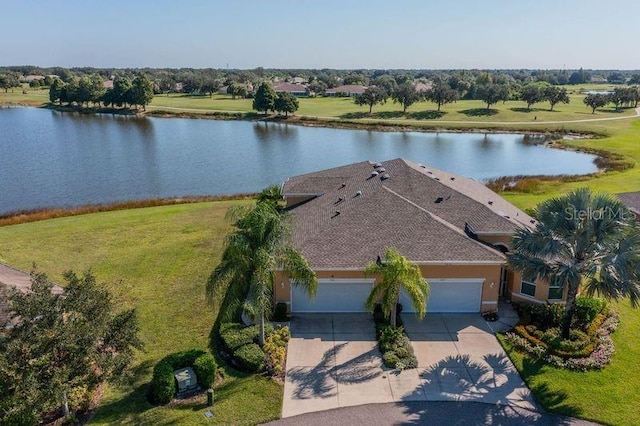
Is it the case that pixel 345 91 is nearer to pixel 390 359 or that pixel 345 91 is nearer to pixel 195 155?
pixel 195 155

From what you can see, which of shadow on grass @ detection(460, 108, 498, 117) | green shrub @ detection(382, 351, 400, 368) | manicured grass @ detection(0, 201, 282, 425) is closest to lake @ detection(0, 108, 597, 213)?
manicured grass @ detection(0, 201, 282, 425)

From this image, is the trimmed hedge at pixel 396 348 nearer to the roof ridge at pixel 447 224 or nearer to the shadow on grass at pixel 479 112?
the roof ridge at pixel 447 224

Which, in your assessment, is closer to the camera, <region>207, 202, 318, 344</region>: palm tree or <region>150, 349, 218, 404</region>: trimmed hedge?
<region>150, 349, 218, 404</region>: trimmed hedge

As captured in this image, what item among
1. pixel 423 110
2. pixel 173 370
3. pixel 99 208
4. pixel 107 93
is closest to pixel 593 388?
pixel 173 370

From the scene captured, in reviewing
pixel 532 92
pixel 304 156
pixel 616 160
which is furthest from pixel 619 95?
pixel 304 156

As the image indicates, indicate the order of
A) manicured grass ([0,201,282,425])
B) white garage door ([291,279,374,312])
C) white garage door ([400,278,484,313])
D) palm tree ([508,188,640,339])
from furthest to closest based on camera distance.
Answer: white garage door ([400,278,484,313]), white garage door ([291,279,374,312]), palm tree ([508,188,640,339]), manicured grass ([0,201,282,425])

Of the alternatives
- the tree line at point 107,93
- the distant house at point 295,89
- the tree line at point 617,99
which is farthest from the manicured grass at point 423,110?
the distant house at point 295,89

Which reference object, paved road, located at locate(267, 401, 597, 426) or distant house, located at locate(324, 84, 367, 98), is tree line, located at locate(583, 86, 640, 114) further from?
paved road, located at locate(267, 401, 597, 426)
